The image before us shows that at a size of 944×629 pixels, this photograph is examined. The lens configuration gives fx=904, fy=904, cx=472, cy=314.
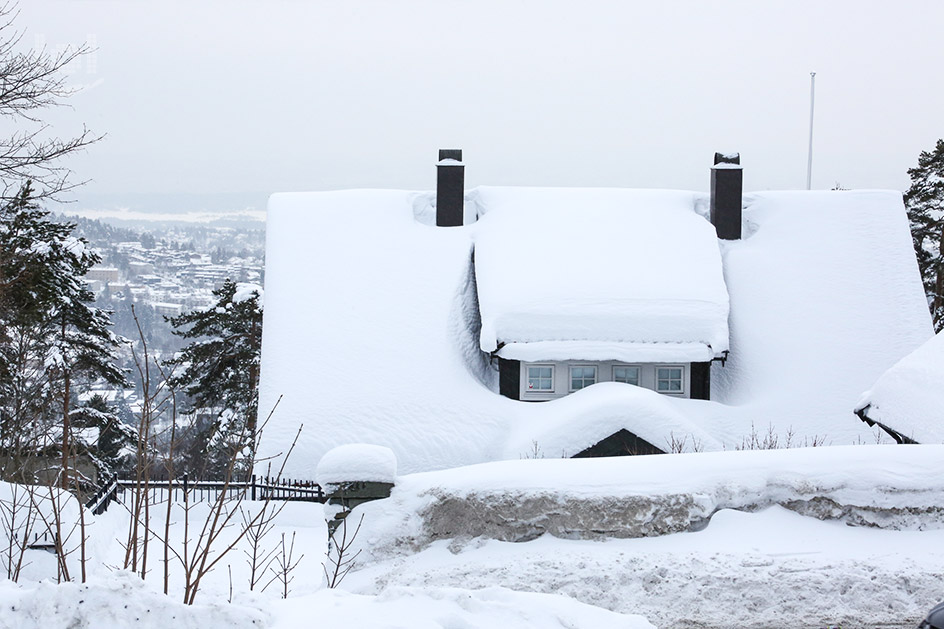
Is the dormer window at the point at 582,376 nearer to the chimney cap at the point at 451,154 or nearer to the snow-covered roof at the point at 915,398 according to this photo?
the snow-covered roof at the point at 915,398

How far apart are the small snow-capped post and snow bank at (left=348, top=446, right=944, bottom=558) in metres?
0.14

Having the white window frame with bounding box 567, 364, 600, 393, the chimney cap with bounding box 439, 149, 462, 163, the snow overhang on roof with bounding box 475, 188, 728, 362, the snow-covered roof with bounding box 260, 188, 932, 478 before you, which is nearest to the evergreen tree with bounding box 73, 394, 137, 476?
the snow-covered roof with bounding box 260, 188, 932, 478

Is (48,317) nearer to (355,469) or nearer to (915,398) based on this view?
(355,469)

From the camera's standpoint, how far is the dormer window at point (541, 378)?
1756cm

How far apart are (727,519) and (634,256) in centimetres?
1188

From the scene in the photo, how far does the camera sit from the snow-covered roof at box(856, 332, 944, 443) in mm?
12088

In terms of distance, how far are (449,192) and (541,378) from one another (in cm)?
547

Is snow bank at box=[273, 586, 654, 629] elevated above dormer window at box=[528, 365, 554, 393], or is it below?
above

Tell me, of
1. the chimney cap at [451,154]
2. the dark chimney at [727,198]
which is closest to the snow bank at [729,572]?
the dark chimney at [727,198]

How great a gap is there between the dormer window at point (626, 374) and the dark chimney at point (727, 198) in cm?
507

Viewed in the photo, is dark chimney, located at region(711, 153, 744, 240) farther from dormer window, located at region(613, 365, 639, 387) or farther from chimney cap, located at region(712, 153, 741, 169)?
dormer window, located at region(613, 365, 639, 387)

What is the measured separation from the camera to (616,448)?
1590cm

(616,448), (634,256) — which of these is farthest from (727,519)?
(634,256)

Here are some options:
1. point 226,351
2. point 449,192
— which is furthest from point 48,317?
point 449,192
